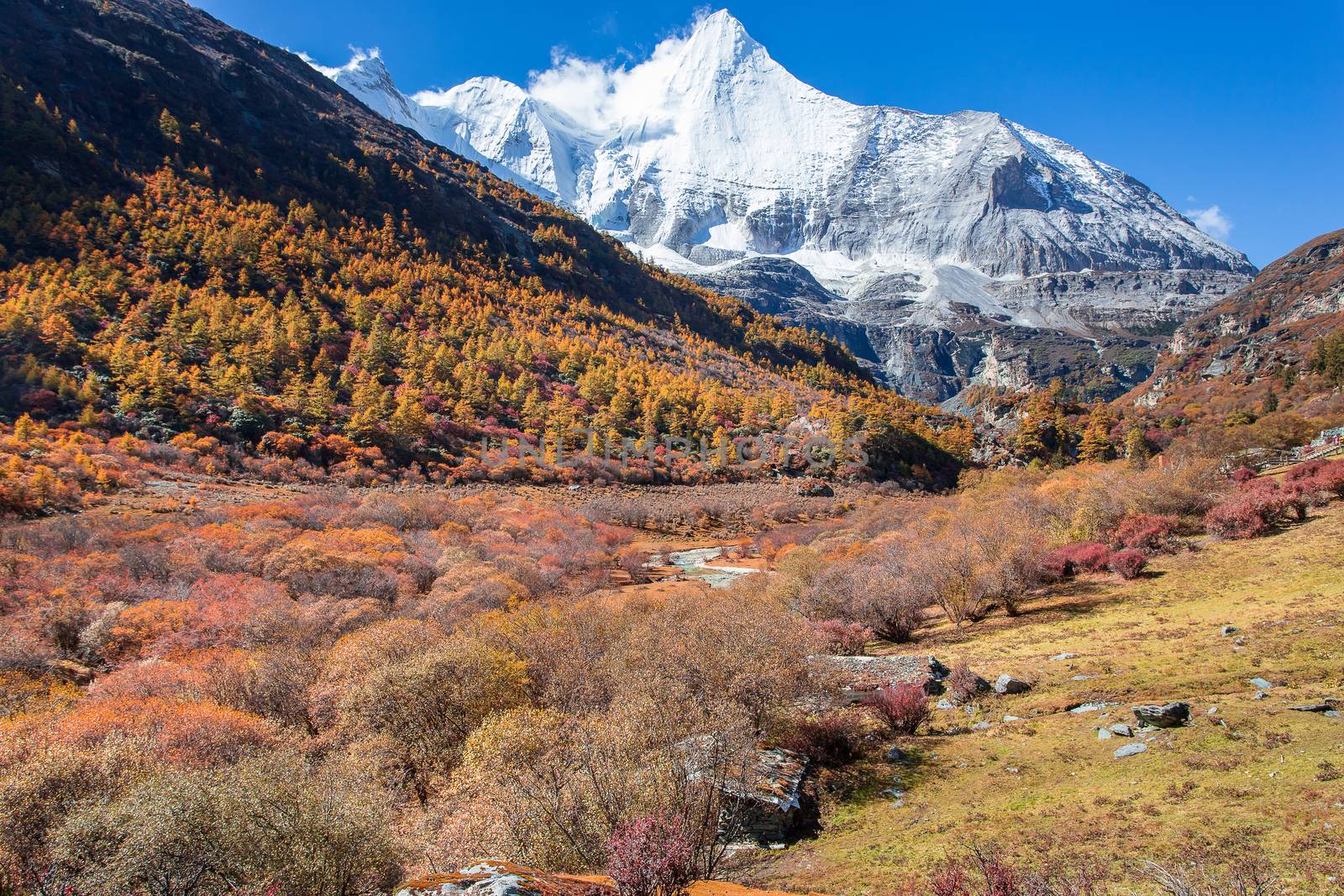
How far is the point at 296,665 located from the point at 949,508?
40002 millimetres

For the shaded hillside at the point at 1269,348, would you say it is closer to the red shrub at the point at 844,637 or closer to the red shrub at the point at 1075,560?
the red shrub at the point at 1075,560

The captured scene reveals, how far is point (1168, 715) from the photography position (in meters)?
10.5

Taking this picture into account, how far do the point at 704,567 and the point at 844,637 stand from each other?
21070mm

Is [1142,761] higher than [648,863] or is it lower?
higher

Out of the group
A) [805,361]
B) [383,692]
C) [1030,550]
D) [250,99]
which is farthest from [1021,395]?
[250,99]

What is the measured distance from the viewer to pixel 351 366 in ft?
233

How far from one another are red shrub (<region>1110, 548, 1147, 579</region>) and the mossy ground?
11.7ft

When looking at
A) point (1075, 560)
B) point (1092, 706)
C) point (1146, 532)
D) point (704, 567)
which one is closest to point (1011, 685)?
point (1092, 706)

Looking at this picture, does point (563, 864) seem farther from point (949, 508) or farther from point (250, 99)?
point (250, 99)

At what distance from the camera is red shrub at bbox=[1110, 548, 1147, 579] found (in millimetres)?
22078

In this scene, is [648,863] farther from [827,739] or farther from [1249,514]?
[1249,514]

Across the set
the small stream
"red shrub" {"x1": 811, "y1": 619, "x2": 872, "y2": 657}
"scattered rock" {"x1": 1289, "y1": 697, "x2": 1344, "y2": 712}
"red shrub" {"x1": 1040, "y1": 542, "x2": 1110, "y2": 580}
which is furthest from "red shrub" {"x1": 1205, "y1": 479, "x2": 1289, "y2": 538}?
the small stream

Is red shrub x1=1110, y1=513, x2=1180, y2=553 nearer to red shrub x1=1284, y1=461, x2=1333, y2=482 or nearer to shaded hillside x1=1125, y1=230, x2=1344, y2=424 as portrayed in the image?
red shrub x1=1284, y1=461, x2=1333, y2=482

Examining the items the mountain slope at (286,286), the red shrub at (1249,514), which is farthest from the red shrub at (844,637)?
the mountain slope at (286,286)
